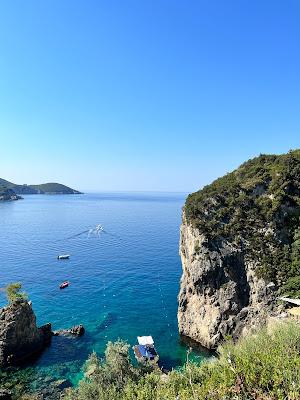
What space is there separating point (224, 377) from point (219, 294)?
85.9ft

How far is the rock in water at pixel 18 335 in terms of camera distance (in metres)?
45.4

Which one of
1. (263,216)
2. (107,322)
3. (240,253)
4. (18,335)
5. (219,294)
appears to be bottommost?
(107,322)

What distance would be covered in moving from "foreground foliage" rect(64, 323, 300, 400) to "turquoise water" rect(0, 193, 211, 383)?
1210cm

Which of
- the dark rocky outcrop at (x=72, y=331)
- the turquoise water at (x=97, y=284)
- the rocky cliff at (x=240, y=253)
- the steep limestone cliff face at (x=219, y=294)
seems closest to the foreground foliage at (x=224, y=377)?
the turquoise water at (x=97, y=284)

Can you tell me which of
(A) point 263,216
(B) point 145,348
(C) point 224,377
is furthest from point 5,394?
(A) point 263,216

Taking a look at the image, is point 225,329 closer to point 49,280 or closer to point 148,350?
point 148,350

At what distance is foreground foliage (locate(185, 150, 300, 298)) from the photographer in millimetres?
47250

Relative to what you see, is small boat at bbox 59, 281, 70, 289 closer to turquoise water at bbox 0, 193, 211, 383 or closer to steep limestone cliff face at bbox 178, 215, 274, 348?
turquoise water at bbox 0, 193, 211, 383

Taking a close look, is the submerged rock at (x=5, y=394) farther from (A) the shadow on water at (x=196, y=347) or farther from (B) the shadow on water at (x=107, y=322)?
(A) the shadow on water at (x=196, y=347)

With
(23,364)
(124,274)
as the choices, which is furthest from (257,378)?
(124,274)

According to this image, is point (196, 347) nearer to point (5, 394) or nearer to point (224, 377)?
point (5, 394)

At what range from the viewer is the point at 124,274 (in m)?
84.6

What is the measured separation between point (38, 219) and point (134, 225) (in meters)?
54.0

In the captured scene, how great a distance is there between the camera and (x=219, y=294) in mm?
49125
